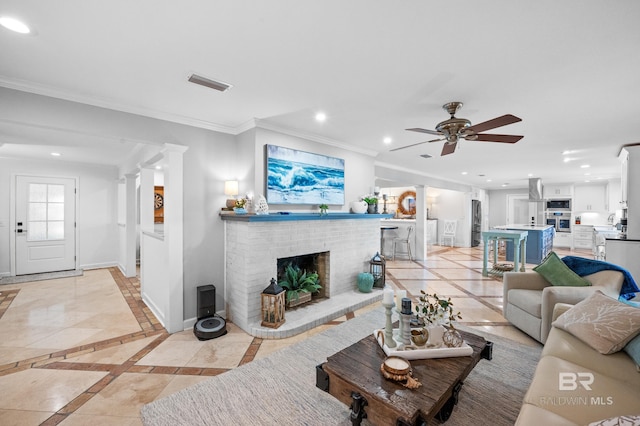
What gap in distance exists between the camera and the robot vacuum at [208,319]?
2.99 m

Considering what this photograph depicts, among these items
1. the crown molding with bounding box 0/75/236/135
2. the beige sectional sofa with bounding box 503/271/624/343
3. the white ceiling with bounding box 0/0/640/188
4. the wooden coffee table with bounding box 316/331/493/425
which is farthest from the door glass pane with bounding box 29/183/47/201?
the beige sectional sofa with bounding box 503/271/624/343

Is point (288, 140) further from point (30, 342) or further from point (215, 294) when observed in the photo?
point (30, 342)

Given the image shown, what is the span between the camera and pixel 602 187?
902cm

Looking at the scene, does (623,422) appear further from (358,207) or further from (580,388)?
(358,207)

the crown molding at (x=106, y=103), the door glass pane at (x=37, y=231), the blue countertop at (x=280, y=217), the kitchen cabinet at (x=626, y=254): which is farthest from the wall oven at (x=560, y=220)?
the door glass pane at (x=37, y=231)

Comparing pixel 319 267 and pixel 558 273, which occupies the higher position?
pixel 558 273

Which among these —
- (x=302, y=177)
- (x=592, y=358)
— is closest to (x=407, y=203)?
(x=302, y=177)

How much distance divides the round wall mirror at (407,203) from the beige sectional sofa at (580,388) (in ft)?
28.2

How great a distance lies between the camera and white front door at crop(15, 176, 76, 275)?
5.55 meters

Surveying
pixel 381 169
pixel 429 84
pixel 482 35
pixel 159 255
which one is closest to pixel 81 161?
pixel 159 255

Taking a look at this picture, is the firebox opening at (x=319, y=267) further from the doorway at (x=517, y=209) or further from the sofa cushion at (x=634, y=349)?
the doorway at (x=517, y=209)

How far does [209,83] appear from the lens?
2.40m

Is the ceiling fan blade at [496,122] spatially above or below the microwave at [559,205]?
above

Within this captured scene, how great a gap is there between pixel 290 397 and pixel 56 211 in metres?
6.76
